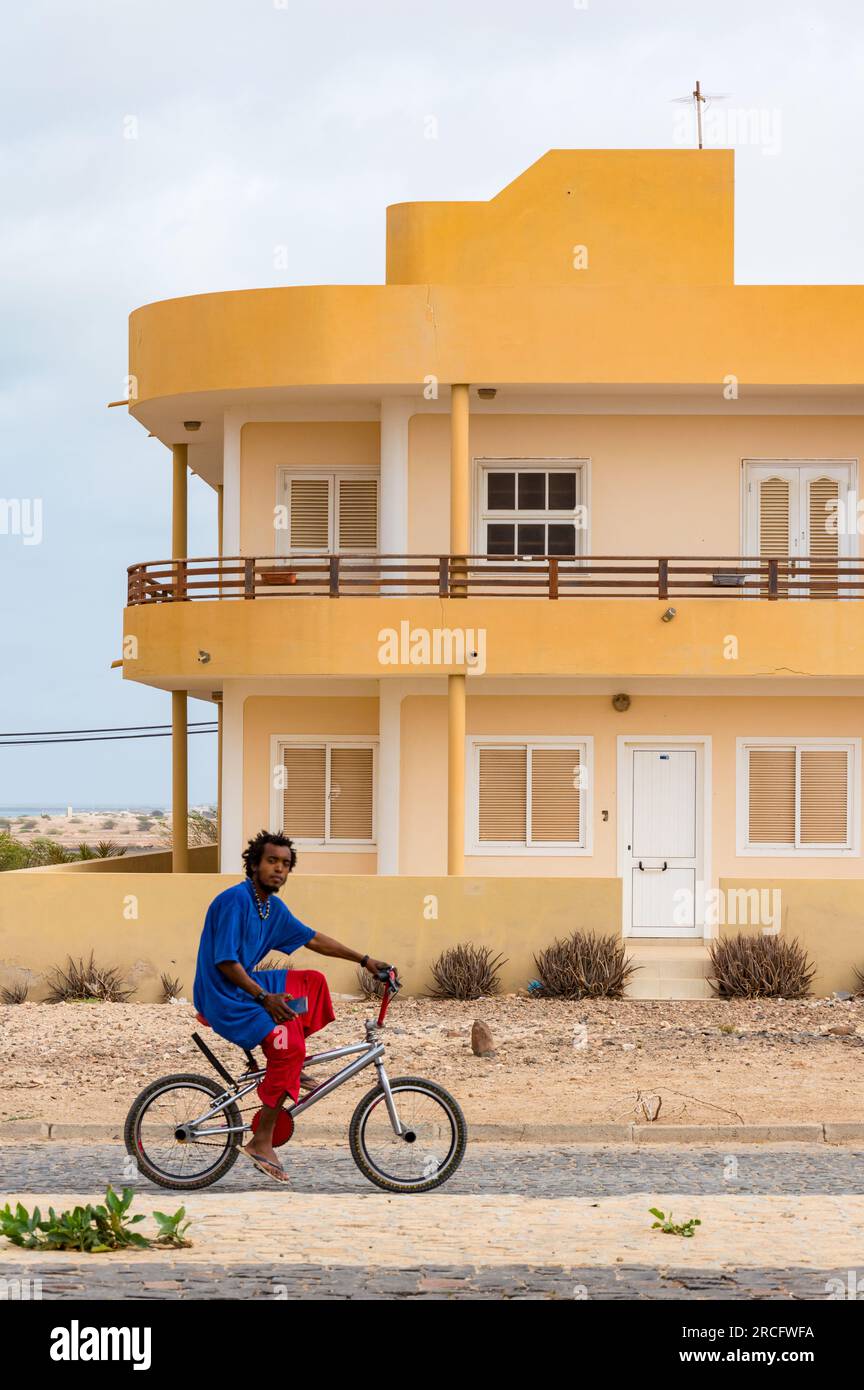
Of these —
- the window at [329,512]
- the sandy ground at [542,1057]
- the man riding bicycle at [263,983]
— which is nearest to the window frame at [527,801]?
the window at [329,512]

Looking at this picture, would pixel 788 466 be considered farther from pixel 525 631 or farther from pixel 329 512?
pixel 329 512

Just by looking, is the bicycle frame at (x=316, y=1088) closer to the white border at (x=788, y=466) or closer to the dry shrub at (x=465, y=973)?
the dry shrub at (x=465, y=973)

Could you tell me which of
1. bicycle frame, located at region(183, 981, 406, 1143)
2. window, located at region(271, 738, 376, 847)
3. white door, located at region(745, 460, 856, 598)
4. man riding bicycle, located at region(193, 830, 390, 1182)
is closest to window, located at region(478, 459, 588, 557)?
white door, located at region(745, 460, 856, 598)

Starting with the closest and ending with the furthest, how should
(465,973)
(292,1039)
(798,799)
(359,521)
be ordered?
1. (292,1039)
2. (465,973)
3. (798,799)
4. (359,521)

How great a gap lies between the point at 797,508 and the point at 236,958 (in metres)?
15.8

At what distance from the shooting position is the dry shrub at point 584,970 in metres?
19.9

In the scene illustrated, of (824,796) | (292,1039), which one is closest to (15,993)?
(824,796)

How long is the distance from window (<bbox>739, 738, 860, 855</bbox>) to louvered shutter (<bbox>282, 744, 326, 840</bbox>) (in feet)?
17.9

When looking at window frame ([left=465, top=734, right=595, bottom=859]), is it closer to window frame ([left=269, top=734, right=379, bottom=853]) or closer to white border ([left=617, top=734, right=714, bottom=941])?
white border ([left=617, top=734, right=714, bottom=941])

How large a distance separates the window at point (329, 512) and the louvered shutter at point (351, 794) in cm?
274

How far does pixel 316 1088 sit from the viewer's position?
9562mm

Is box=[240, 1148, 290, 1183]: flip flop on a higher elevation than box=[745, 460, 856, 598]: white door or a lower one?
lower

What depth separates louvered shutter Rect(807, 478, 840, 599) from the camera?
23.4m

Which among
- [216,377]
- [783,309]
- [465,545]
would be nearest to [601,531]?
[465,545]
